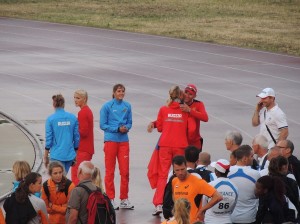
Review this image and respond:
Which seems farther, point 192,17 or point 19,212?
point 192,17

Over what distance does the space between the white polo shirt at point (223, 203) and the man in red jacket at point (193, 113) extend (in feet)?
12.2

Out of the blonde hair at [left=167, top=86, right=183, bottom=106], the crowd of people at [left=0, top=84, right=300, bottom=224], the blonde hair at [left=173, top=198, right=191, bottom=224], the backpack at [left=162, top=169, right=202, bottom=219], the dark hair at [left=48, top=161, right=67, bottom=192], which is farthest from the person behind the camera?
the blonde hair at [left=167, top=86, right=183, bottom=106]

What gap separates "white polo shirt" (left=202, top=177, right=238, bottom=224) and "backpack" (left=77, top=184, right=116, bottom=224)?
4.02ft

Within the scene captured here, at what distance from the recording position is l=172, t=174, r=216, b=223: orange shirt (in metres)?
13.1

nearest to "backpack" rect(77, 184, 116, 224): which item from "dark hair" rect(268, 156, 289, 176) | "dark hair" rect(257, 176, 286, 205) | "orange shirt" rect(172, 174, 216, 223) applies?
"orange shirt" rect(172, 174, 216, 223)

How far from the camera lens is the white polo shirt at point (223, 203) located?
13.1 metres

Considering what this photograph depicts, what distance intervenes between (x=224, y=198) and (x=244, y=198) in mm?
644

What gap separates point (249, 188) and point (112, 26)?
37.3 meters

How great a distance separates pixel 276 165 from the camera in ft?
44.3

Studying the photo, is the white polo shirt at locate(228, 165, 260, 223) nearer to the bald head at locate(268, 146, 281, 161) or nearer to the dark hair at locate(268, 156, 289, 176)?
the dark hair at locate(268, 156, 289, 176)

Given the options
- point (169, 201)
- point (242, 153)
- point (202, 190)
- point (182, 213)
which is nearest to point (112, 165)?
point (242, 153)

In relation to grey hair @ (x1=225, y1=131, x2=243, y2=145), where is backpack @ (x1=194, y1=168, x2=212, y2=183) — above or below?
below

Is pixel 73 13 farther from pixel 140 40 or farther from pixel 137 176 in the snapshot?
pixel 137 176

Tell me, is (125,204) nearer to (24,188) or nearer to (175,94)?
(175,94)
